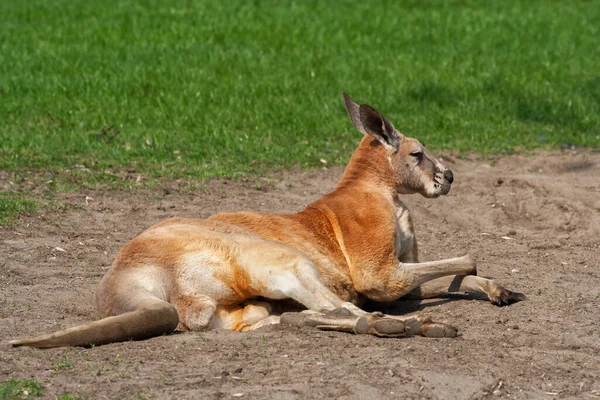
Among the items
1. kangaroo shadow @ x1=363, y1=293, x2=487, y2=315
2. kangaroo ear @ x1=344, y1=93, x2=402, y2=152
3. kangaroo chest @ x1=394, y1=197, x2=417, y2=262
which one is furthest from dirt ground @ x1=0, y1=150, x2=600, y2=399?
kangaroo ear @ x1=344, y1=93, x2=402, y2=152

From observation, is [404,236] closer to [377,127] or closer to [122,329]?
[377,127]

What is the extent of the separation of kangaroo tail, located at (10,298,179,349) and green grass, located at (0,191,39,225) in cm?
307

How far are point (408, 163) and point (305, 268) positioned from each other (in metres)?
1.45

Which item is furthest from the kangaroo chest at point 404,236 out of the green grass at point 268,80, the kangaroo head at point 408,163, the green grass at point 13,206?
the green grass at point 268,80

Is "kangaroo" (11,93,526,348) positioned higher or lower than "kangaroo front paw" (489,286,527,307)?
higher

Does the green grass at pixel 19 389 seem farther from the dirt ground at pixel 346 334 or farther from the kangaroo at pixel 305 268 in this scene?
the kangaroo at pixel 305 268

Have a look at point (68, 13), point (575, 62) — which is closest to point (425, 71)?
point (575, 62)

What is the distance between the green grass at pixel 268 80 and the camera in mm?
10531

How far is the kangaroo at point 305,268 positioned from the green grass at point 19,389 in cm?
43

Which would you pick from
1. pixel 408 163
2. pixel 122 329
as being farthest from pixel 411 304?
pixel 122 329

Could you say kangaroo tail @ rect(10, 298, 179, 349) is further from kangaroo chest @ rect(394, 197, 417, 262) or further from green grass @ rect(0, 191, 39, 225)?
green grass @ rect(0, 191, 39, 225)

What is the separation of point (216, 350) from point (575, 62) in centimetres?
1022

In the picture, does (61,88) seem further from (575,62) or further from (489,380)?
(489,380)

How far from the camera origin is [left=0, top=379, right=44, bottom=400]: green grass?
173 inches
